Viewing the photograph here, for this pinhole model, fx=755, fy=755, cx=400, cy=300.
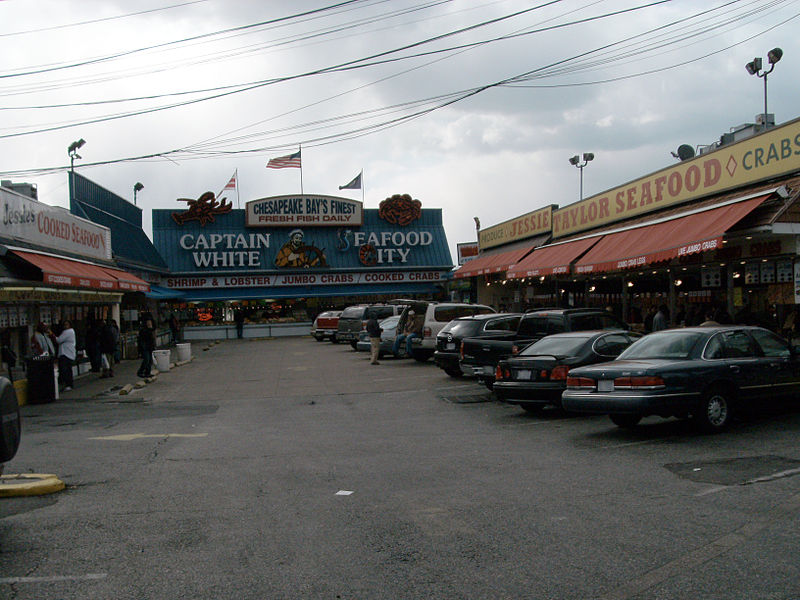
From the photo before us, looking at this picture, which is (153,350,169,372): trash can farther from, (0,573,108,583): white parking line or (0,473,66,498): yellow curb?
(0,573,108,583): white parking line

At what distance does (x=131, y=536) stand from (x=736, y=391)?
828cm

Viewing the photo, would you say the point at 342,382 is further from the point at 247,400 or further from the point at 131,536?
the point at 131,536

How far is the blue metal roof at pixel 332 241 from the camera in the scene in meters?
48.6

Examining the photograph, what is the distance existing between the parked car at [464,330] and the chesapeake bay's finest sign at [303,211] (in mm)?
32538

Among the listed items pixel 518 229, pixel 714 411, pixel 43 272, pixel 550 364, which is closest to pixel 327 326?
pixel 518 229

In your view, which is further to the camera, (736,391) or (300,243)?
(300,243)

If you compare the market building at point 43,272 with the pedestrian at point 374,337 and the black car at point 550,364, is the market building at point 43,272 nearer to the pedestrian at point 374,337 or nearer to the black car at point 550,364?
the pedestrian at point 374,337

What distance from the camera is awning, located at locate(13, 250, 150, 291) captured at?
17016 mm

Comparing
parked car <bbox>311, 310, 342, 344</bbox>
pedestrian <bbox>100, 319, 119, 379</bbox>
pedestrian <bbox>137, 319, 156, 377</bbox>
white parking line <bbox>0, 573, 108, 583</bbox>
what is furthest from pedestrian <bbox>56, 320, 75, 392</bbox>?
parked car <bbox>311, 310, 342, 344</bbox>

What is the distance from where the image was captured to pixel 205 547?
244 inches

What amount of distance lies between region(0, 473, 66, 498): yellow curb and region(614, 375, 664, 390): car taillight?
7.15 meters

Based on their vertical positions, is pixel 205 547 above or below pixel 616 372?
below

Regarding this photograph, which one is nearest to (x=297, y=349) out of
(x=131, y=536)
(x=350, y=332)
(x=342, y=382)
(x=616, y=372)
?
(x=350, y=332)

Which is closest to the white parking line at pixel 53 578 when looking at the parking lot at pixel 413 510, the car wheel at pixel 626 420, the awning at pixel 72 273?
the parking lot at pixel 413 510
